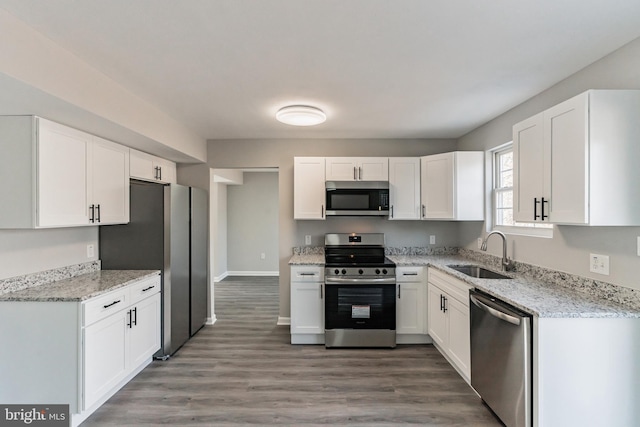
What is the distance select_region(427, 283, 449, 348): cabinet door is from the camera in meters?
2.97

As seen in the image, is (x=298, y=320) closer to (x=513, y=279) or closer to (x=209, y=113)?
(x=513, y=279)

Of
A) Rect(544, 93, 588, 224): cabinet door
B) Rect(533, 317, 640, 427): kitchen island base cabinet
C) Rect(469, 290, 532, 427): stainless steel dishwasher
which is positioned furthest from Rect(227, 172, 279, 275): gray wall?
Rect(533, 317, 640, 427): kitchen island base cabinet

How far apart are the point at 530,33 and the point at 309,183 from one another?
8.32 feet

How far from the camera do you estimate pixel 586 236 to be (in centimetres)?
209

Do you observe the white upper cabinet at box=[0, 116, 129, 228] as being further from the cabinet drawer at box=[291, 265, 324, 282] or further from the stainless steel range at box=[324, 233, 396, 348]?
the stainless steel range at box=[324, 233, 396, 348]

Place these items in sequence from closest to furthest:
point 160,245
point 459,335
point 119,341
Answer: point 119,341 → point 459,335 → point 160,245

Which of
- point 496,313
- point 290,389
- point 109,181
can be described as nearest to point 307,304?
point 290,389

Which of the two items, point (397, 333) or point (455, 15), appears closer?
point (455, 15)

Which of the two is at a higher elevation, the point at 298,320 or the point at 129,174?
the point at 129,174

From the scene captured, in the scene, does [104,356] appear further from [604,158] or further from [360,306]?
[604,158]

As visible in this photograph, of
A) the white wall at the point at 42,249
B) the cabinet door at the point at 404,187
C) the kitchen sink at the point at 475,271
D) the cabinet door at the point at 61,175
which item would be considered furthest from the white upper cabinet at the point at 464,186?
the white wall at the point at 42,249

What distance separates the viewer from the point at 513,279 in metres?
2.54

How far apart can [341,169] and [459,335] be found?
7.13ft

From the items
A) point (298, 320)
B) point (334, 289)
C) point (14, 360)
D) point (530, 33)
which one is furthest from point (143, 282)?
point (530, 33)
